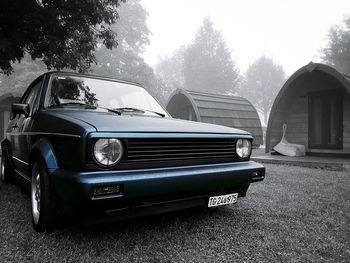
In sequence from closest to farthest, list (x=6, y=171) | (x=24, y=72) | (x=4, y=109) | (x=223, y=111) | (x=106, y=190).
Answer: (x=106, y=190)
(x=6, y=171)
(x=223, y=111)
(x=4, y=109)
(x=24, y=72)

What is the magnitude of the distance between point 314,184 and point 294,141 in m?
5.75

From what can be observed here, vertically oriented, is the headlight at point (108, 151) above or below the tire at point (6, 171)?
above

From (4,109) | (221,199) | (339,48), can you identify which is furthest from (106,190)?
(339,48)

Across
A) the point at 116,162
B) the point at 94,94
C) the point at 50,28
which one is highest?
the point at 50,28

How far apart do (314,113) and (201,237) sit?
9191 millimetres

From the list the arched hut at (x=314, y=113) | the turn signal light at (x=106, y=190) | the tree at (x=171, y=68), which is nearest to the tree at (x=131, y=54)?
the arched hut at (x=314, y=113)

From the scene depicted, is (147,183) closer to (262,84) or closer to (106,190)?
(106,190)

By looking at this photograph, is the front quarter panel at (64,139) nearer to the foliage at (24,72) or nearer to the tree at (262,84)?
the foliage at (24,72)

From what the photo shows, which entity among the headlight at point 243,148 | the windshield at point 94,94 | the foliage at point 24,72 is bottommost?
the headlight at point 243,148

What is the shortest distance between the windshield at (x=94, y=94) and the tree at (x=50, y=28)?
12.0 feet

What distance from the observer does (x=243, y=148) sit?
3.12 metres

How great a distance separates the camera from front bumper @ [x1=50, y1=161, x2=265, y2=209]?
2.02 meters

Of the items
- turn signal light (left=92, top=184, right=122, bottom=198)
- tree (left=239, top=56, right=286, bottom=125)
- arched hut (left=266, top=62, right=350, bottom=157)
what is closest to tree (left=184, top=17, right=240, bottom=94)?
tree (left=239, top=56, right=286, bottom=125)

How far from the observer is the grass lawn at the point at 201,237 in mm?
2242
